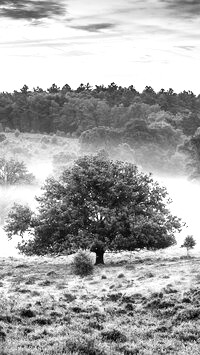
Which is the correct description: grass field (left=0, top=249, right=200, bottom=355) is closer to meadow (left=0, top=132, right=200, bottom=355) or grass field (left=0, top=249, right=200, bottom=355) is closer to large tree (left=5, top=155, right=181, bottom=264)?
meadow (left=0, top=132, right=200, bottom=355)

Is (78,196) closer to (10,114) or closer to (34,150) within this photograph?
(34,150)

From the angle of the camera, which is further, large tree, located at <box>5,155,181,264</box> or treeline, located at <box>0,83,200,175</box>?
treeline, located at <box>0,83,200,175</box>

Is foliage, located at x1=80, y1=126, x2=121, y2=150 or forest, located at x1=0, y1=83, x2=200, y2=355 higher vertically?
foliage, located at x1=80, y1=126, x2=121, y2=150

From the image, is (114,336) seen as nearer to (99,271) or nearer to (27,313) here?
(27,313)

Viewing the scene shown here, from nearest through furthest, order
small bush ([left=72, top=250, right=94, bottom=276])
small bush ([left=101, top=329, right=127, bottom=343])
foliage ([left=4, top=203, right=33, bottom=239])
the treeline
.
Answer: small bush ([left=101, top=329, right=127, bottom=343]) < small bush ([left=72, top=250, right=94, bottom=276]) < foliage ([left=4, top=203, right=33, bottom=239]) < the treeline

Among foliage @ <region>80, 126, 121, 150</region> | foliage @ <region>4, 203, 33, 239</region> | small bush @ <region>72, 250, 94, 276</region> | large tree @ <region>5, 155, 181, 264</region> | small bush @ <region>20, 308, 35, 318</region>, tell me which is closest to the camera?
small bush @ <region>20, 308, 35, 318</region>

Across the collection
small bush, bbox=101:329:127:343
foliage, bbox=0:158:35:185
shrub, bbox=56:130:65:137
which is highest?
shrub, bbox=56:130:65:137

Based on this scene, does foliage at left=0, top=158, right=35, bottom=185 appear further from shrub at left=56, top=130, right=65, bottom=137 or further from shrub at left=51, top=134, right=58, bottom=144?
shrub at left=56, top=130, right=65, bottom=137

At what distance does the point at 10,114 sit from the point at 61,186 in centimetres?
14910

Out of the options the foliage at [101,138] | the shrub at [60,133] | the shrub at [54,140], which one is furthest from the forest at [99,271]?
the shrub at [60,133]

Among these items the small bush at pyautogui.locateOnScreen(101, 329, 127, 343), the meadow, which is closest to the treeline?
the meadow

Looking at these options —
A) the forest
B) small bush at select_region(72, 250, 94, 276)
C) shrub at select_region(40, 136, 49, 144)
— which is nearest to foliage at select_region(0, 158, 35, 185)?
the forest

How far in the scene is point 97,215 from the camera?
159ft

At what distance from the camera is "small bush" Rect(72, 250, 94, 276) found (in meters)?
42.7
